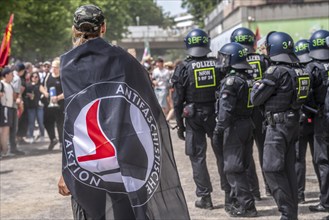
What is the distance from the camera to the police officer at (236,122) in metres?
7.50

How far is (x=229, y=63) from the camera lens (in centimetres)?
762

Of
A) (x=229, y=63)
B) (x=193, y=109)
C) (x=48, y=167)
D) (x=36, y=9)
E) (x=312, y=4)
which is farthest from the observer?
(x=36, y=9)

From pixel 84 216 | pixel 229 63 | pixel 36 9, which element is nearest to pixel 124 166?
pixel 84 216

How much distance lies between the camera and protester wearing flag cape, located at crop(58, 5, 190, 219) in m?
3.90

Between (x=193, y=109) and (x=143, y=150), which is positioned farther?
(x=193, y=109)

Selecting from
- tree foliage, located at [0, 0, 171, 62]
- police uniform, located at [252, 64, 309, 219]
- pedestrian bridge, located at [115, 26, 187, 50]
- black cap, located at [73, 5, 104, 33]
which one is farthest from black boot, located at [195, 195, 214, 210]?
pedestrian bridge, located at [115, 26, 187, 50]

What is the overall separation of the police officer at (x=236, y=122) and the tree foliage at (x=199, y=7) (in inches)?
2589

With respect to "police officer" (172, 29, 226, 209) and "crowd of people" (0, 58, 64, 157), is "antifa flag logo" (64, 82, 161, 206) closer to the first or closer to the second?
"police officer" (172, 29, 226, 209)

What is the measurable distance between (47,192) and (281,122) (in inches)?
164

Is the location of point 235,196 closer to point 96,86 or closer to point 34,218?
point 34,218

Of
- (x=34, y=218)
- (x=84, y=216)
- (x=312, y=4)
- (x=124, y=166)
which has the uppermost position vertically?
(x=312, y=4)

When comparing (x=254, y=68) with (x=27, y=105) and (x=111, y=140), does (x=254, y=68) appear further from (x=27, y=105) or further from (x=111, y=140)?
(x=27, y=105)

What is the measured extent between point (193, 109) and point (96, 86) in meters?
4.47

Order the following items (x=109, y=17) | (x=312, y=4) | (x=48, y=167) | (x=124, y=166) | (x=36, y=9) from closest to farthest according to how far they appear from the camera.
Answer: (x=124, y=166) → (x=48, y=167) → (x=312, y=4) → (x=36, y=9) → (x=109, y=17)
